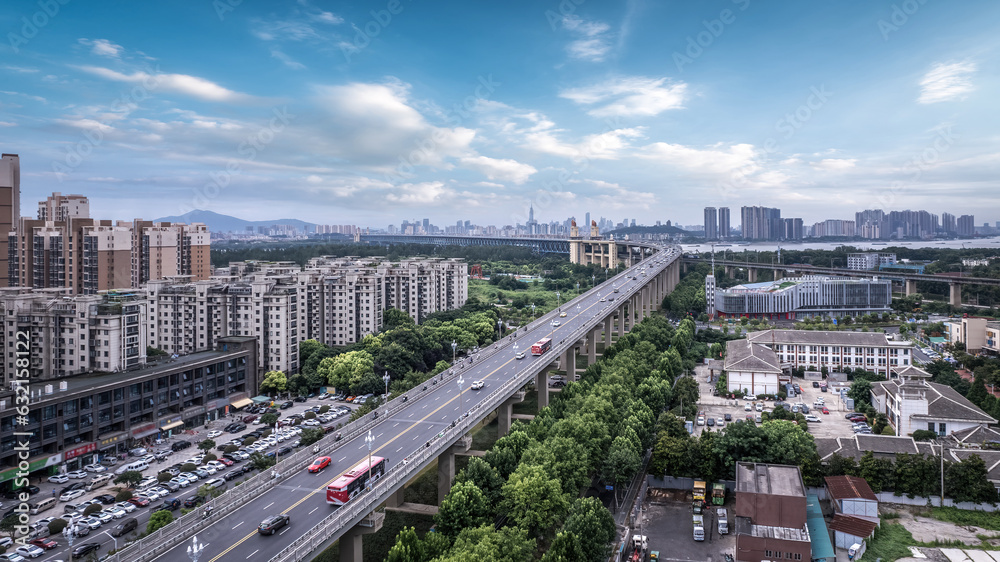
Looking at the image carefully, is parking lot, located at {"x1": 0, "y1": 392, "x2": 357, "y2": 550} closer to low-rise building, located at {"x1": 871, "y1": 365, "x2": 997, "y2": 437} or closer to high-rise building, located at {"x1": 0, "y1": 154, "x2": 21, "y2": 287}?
high-rise building, located at {"x1": 0, "y1": 154, "x2": 21, "y2": 287}

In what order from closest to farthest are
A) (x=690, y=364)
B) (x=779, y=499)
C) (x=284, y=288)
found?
(x=779, y=499) → (x=284, y=288) → (x=690, y=364)

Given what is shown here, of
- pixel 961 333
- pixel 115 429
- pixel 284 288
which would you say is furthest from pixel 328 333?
pixel 961 333

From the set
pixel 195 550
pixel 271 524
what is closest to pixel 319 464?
pixel 271 524

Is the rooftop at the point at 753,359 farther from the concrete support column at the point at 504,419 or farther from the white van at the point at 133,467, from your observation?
the white van at the point at 133,467

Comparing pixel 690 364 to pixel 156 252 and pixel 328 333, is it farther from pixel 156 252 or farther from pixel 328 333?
pixel 156 252

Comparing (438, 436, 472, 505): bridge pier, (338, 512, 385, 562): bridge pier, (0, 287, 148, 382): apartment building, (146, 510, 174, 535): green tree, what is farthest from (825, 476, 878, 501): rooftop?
(0, 287, 148, 382): apartment building

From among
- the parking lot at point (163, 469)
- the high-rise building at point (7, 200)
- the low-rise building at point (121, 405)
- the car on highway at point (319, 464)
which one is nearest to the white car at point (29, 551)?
the parking lot at point (163, 469)

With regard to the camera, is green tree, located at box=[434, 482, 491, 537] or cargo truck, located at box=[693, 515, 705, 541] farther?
cargo truck, located at box=[693, 515, 705, 541]
